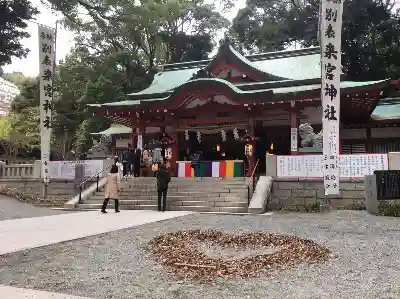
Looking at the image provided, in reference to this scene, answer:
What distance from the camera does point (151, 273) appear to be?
533 cm

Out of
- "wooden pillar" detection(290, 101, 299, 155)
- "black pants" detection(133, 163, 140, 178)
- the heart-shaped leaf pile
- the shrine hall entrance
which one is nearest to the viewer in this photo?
the heart-shaped leaf pile

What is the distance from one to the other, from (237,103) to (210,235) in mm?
9884

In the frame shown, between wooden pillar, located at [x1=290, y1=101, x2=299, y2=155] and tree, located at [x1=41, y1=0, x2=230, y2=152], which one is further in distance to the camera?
tree, located at [x1=41, y1=0, x2=230, y2=152]

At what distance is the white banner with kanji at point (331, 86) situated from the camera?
11.2 meters

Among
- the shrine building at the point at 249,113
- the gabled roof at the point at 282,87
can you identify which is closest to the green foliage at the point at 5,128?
the shrine building at the point at 249,113

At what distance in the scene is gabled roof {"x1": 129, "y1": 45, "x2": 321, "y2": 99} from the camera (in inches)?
772

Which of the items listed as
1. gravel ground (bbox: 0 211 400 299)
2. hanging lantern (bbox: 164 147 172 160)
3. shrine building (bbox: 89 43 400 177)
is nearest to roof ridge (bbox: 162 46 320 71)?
shrine building (bbox: 89 43 400 177)

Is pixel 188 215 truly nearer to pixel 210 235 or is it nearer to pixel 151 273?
pixel 210 235

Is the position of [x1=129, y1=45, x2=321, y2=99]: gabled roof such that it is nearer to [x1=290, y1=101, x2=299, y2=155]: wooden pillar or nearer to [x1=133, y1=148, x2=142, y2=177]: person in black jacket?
[x1=290, y1=101, x2=299, y2=155]: wooden pillar

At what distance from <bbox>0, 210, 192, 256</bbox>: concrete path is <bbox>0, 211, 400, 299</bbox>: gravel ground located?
60cm

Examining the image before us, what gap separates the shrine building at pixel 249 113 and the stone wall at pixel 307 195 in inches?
95.4

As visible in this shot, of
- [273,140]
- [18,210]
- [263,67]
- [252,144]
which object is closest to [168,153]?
[252,144]

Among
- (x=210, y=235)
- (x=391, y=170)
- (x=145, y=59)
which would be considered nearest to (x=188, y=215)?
(x=210, y=235)

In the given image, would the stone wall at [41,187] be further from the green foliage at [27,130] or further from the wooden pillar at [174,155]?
the green foliage at [27,130]
